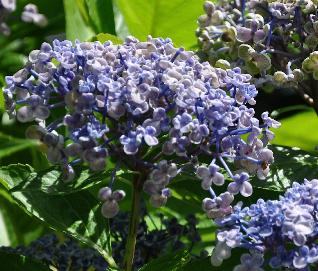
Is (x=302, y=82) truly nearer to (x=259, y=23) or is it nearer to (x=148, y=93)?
(x=259, y=23)

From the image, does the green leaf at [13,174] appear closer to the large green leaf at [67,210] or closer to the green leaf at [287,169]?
the large green leaf at [67,210]

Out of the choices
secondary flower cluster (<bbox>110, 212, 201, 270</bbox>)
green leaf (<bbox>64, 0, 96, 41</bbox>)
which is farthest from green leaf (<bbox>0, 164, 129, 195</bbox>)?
green leaf (<bbox>64, 0, 96, 41</bbox>)

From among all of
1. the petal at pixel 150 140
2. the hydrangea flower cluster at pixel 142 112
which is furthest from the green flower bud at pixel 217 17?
the petal at pixel 150 140

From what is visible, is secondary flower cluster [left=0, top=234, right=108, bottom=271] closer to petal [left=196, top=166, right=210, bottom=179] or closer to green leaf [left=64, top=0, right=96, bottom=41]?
petal [left=196, top=166, right=210, bottom=179]

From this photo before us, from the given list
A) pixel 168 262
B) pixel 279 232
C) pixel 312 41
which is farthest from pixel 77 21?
pixel 279 232

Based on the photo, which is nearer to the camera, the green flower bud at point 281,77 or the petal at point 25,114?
the petal at point 25,114

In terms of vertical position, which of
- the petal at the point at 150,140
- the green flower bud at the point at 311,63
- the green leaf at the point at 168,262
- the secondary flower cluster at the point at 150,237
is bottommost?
the secondary flower cluster at the point at 150,237

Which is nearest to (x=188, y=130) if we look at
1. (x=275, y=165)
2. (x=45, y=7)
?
(x=275, y=165)
